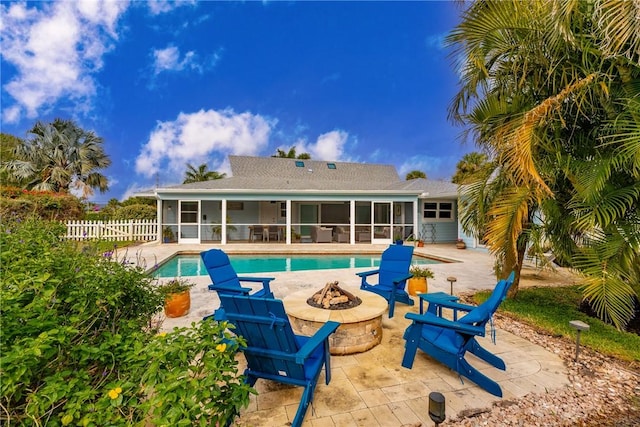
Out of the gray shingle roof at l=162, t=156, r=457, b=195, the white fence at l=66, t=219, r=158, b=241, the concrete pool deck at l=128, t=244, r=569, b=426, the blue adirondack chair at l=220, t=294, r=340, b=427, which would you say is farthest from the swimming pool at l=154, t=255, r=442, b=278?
the blue adirondack chair at l=220, t=294, r=340, b=427

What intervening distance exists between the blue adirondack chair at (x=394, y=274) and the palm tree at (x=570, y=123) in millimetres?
1684

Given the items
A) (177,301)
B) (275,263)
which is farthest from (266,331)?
(275,263)

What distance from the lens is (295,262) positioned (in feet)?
37.7

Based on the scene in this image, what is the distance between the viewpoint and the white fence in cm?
1408

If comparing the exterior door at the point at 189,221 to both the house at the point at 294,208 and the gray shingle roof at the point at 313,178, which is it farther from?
the gray shingle roof at the point at 313,178

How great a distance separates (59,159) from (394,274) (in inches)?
778

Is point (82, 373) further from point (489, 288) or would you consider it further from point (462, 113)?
point (489, 288)

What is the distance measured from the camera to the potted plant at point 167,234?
14.8 meters

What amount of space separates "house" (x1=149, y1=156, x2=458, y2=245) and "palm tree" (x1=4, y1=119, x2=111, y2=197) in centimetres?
568

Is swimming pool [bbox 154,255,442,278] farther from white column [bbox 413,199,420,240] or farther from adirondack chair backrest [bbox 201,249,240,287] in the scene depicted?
adirondack chair backrest [bbox 201,249,240,287]

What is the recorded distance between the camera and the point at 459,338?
10.3 ft

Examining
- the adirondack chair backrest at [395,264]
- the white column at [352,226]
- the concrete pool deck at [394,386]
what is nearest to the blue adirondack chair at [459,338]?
the concrete pool deck at [394,386]

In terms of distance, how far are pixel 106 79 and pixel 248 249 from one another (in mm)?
14621

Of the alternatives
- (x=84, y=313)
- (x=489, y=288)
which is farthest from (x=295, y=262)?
(x=84, y=313)
